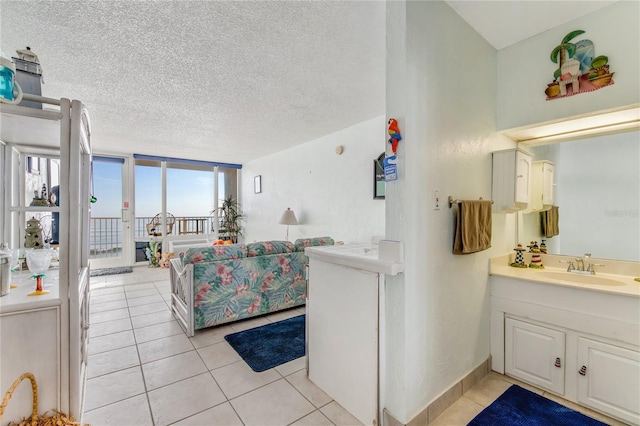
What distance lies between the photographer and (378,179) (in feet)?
11.4

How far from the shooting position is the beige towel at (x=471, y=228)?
1704 mm

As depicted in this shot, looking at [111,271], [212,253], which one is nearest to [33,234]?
[212,253]

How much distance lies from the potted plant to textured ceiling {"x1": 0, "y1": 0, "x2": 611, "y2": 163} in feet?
11.5

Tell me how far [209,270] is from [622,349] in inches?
120

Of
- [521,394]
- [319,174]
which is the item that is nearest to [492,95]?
[521,394]

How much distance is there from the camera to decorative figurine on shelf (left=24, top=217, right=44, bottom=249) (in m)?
1.87

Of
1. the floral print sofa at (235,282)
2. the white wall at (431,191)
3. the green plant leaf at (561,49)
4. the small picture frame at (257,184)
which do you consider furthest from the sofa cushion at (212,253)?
the small picture frame at (257,184)

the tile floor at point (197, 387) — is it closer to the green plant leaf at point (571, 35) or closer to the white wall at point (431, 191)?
the white wall at point (431, 191)

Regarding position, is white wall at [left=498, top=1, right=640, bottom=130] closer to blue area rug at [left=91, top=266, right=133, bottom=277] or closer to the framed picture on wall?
the framed picture on wall

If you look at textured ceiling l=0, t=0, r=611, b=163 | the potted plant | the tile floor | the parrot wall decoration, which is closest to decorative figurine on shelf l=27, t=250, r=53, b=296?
the tile floor

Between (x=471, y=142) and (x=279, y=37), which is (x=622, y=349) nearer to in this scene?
(x=471, y=142)

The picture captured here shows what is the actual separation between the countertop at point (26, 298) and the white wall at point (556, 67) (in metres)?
2.80

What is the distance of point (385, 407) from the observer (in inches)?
60.2

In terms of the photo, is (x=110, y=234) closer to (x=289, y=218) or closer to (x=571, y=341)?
(x=289, y=218)
